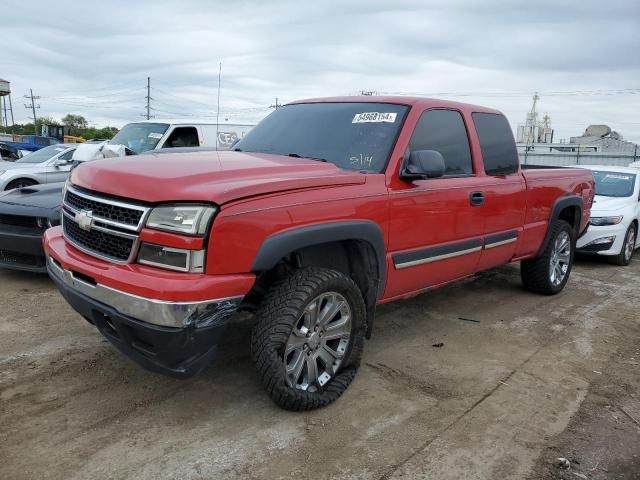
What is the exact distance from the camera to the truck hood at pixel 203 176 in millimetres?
2812

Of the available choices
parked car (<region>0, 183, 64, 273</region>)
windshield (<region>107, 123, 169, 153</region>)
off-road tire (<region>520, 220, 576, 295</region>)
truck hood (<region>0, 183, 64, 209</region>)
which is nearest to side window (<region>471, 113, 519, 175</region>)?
off-road tire (<region>520, 220, 576, 295</region>)

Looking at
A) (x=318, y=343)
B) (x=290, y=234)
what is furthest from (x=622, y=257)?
(x=290, y=234)

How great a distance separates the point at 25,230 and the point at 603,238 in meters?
7.51

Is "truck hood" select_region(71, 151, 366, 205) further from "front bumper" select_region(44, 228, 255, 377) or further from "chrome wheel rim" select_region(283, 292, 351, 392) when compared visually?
"chrome wheel rim" select_region(283, 292, 351, 392)

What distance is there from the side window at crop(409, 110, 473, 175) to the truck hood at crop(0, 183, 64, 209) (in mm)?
3804

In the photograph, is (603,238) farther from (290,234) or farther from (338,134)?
(290,234)

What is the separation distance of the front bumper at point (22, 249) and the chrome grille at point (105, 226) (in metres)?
2.49

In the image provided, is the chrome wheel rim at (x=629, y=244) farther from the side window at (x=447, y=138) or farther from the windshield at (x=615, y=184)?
the side window at (x=447, y=138)

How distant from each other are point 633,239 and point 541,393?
5.95 meters

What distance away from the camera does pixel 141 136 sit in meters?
10.9

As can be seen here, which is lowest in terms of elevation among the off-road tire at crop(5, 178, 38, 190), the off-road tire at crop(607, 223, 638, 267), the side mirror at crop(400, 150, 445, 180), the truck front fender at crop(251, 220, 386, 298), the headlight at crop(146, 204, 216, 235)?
the off-road tire at crop(607, 223, 638, 267)

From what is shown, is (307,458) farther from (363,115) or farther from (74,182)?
(363,115)

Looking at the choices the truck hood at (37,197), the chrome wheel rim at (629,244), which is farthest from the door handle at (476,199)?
the chrome wheel rim at (629,244)

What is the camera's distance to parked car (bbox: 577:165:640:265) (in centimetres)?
802
